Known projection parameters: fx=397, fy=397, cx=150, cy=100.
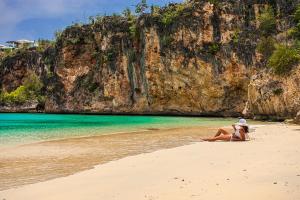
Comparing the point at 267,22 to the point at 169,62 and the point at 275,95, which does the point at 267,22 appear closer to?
the point at 169,62

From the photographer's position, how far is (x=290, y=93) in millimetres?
32875

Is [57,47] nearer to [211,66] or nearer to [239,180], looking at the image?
[211,66]

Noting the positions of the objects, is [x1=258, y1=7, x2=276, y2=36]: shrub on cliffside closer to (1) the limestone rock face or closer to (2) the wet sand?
(1) the limestone rock face

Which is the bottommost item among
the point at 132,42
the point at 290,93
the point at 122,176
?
the point at 122,176

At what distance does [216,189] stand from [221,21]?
47811 millimetres

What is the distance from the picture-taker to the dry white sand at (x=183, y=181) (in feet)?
19.4

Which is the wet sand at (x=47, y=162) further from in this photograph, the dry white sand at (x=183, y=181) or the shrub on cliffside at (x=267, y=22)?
the shrub on cliffside at (x=267, y=22)

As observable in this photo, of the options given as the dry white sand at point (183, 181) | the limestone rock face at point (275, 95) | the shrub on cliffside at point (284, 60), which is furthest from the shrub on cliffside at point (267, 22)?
the dry white sand at point (183, 181)

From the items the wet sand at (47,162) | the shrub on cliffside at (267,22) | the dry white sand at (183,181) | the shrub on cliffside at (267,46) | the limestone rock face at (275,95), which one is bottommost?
the wet sand at (47,162)

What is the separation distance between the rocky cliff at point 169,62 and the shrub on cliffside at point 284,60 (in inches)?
73.4

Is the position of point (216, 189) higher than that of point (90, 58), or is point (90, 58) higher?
point (90, 58)

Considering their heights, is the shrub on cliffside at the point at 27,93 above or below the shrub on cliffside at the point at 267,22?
below

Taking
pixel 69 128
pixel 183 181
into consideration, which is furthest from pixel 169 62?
pixel 183 181

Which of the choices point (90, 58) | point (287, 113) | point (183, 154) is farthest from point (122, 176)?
point (90, 58)
